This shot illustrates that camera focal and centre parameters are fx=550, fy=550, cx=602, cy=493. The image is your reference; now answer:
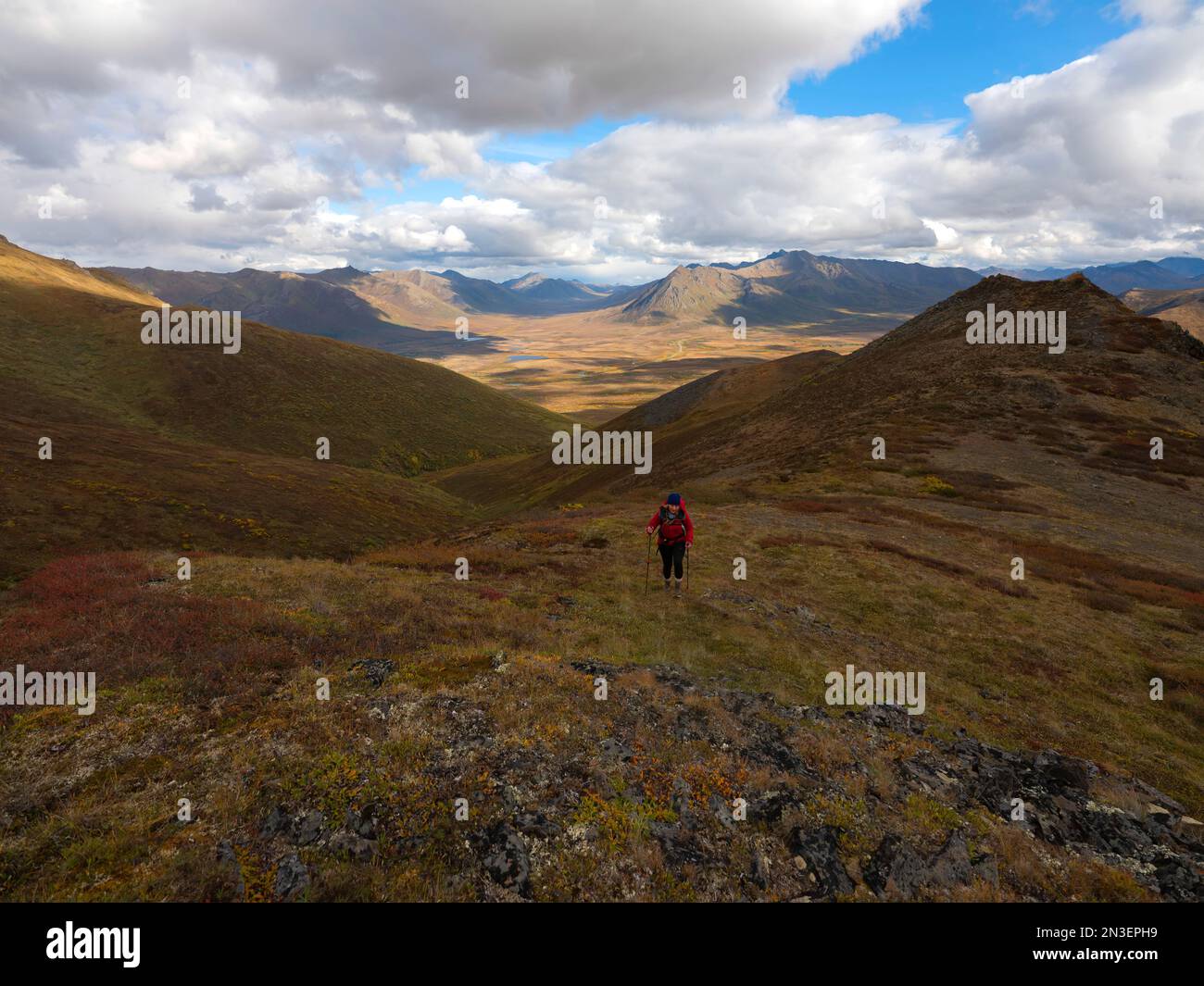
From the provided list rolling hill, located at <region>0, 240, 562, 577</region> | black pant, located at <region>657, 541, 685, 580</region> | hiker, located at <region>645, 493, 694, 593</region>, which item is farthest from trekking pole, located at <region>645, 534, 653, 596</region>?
rolling hill, located at <region>0, 240, 562, 577</region>

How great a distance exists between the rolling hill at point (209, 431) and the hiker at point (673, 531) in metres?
34.6

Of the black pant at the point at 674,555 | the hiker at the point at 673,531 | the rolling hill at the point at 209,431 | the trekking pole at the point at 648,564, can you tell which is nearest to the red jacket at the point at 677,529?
the hiker at the point at 673,531

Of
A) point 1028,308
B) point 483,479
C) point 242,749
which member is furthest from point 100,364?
point 1028,308

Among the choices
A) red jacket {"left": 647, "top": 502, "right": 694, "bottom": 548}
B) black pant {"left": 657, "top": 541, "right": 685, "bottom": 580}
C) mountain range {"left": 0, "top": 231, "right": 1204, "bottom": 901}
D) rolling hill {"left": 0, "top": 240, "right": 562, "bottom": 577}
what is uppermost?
rolling hill {"left": 0, "top": 240, "right": 562, "bottom": 577}

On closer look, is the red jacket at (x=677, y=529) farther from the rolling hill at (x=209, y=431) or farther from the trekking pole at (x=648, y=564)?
the rolling hill at (x=209, y=431)

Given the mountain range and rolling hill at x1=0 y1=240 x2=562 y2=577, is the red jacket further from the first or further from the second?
rolling hill at x1=0 y1=240 x2=562 y2=577

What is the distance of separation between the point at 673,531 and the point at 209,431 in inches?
4122

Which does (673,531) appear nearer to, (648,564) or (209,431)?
(648,564)

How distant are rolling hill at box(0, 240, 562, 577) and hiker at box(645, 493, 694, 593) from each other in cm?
3464

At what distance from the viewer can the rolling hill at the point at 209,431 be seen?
43.3 m

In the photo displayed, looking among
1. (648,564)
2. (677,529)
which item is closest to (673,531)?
(677,529)

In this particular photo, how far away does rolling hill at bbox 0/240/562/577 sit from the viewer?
43312mm
